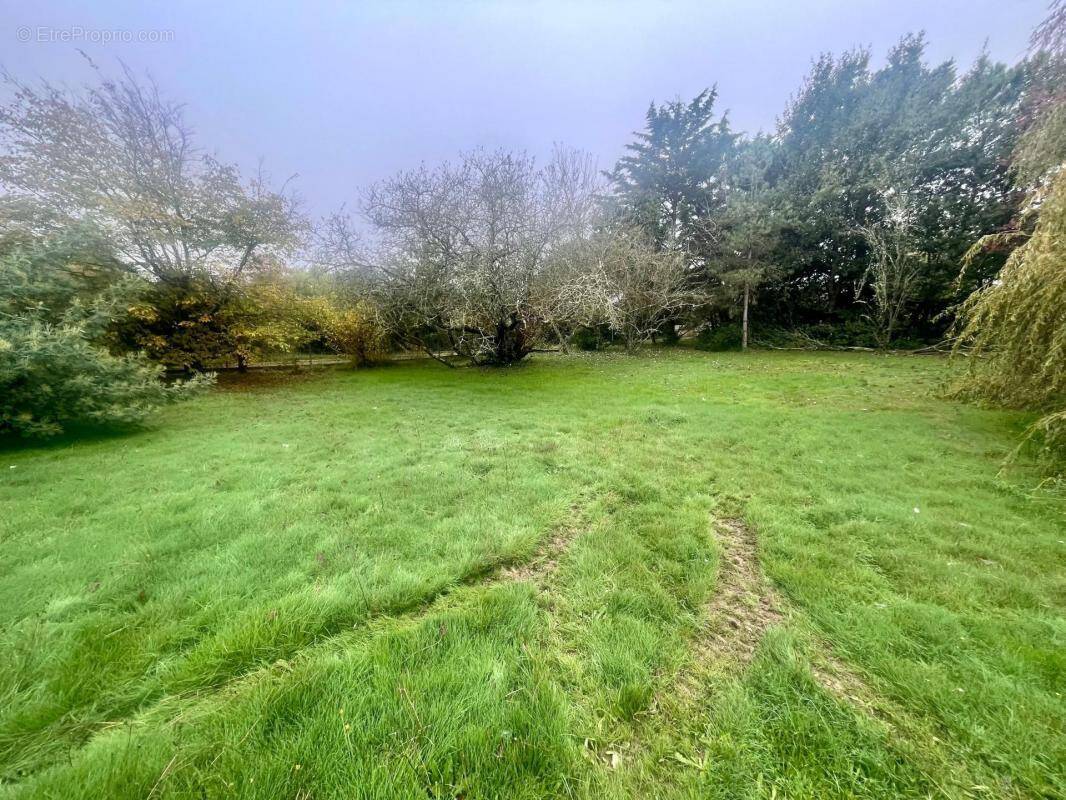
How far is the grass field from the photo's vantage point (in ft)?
4.50

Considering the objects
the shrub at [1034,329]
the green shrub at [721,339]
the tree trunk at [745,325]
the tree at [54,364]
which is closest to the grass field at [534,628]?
the shrub at [1034,329]

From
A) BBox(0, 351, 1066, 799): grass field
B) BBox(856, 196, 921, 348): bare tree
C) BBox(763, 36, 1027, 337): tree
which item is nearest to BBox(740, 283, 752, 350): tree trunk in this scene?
BBox(763, 36, 1027, 337): tree

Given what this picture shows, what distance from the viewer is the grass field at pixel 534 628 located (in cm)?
137

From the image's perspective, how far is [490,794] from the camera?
1294 mm

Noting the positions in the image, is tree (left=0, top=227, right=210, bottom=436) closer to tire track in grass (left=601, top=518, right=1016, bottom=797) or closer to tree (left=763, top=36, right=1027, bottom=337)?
tire track in grass (left=601, top=518, right=1016, bottom=797)

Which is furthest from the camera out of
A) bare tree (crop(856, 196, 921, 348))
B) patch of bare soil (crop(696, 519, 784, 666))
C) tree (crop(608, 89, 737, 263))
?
tree (crop(608, 89, 737, 263))

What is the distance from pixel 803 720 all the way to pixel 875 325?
21911 mm

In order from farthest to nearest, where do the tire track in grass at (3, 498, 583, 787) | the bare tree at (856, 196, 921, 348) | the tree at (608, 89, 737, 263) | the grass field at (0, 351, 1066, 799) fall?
the tree at (608, 89, 737, 263) → the bare tree at (856, 196, 921, 348) → the tire track in grass at (3, 498, 583, 787) → the grass field at (0, 351, 1066, 799)

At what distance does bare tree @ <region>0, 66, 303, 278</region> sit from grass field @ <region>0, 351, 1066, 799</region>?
9.49 metres

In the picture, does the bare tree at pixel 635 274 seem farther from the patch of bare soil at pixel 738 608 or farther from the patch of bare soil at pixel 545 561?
the patch of bare soil at pixel 738 608

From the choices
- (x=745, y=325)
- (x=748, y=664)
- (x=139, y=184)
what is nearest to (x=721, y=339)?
(x=745, y=325)

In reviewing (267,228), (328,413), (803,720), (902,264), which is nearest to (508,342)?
(328,413)

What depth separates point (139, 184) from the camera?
10.5 meters

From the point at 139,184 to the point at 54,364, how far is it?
29.0ft
